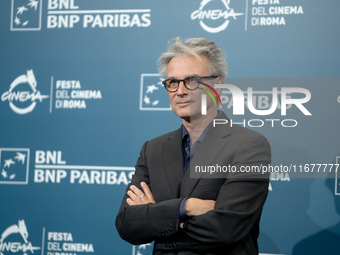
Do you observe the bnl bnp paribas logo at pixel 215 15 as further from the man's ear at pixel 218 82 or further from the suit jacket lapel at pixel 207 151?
the suit jacket lapel at pixel 207 151

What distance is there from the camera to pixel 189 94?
2.09 metres

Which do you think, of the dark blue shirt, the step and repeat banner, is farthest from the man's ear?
the step and repeat banner

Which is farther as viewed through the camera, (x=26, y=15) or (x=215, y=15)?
(x=26, y=15)

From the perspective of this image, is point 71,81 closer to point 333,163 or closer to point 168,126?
point 168,126

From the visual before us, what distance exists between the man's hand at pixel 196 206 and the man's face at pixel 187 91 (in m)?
0.51

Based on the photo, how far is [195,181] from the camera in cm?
196

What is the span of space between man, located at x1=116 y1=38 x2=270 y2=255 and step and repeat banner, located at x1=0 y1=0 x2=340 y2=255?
0.78 meters

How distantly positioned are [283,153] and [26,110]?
2454mm

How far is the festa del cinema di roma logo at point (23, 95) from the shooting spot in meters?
3.52

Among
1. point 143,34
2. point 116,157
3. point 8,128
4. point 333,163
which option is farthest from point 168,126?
point 8,128

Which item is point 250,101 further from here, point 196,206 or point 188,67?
point 196,206

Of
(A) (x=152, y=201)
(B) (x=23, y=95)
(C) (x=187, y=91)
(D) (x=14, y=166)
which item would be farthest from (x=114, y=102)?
(A) (x=152, y=201)

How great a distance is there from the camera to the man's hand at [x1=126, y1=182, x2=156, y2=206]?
2.06 metres

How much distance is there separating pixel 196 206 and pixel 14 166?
7.60ft
